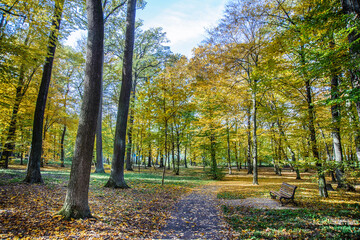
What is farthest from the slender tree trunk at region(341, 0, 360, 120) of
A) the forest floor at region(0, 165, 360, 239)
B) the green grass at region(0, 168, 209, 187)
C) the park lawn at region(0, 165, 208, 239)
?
the green grass at region(0, 168, 209, 187)

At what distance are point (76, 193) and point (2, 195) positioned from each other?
9.87ft

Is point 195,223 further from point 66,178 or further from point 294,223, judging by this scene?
point 66,178

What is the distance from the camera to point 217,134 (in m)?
17.1

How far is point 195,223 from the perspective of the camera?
4887 millimetres

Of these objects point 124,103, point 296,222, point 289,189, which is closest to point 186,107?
point 124,103

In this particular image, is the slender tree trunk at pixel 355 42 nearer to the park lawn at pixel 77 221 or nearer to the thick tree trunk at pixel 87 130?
the park lawn at pixel 77 221

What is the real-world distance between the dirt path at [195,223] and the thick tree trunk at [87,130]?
2.16 meters

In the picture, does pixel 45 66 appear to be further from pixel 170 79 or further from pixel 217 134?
pixel 217 134

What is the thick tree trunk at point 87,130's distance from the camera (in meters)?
4.13

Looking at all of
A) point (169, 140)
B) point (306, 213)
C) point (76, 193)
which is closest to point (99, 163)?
point (169, 140)

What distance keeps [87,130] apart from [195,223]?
3.89 m

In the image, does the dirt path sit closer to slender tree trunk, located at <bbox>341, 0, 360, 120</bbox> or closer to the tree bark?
the tree bark

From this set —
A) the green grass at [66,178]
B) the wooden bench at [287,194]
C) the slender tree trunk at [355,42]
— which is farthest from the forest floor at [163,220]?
the slender tree trunk at [355,42]

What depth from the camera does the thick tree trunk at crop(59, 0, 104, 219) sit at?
4.13 metres
